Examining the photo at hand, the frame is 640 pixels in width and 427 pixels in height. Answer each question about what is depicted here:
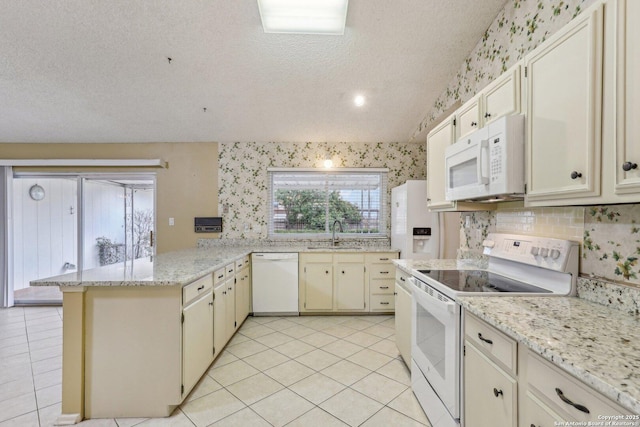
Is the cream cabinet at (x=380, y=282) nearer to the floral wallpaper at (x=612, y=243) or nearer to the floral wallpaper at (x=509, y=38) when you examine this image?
the floral wallpaper at (x=509, y=38)

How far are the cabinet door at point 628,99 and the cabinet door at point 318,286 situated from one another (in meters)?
2.96

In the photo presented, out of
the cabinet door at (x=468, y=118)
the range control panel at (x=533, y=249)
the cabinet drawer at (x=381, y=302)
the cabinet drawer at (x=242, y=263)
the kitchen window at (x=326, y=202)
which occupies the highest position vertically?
the cabinet door at (x=468, y=118)

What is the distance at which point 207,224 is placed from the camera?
4086mm

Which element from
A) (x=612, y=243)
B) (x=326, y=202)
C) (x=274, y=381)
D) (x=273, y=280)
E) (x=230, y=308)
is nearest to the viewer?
(x=612, y=243)

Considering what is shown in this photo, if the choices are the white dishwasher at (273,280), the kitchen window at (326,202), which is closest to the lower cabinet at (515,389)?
the white dishwasher at (273,280)

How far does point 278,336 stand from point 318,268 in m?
0.95

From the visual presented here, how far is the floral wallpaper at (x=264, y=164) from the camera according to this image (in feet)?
13.5

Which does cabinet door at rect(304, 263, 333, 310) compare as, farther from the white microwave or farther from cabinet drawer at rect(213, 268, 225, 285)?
the white microwave

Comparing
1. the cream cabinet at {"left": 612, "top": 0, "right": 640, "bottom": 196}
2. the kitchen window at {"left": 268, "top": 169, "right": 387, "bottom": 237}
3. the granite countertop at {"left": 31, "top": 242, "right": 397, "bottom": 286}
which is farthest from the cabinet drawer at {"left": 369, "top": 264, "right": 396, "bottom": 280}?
the cream cabinet at {"left": 612, "top": 0, "right": 640, "bottom": 196}

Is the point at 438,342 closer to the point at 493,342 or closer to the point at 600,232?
the point at 493,342

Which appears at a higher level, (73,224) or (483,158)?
(483,158)

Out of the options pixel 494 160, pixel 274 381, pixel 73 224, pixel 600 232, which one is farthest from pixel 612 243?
pixel 73 224

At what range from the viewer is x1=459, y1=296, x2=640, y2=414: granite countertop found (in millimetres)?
708

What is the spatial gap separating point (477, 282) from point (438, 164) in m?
1.07
